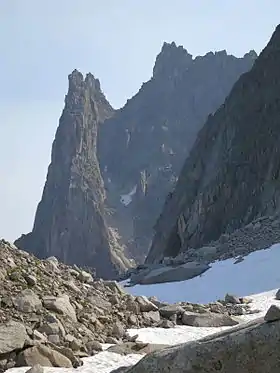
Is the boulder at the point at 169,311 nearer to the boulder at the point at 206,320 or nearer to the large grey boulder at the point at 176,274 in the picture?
the boulder at the point at 206,320

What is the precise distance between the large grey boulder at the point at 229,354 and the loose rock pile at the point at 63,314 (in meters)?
3.65

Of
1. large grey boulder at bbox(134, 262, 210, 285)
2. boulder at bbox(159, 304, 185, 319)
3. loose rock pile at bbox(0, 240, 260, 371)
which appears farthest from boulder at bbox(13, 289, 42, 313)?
large grey boulder at bbox(134, 262, 210, 285)

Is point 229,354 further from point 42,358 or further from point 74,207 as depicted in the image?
point 74,207

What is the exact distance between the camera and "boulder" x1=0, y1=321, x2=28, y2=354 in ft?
33.7

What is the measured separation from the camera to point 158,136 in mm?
193500

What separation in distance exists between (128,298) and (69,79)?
160 m

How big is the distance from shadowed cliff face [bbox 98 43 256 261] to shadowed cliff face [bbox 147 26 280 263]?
4261 inches

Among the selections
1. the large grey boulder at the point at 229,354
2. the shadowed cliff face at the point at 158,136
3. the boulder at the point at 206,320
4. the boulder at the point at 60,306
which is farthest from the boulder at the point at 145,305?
the shadowed cliff face at the point at 158,136

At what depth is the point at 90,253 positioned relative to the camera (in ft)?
488

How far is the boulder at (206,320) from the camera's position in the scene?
46.6ft

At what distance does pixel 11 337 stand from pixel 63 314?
76.5 inches

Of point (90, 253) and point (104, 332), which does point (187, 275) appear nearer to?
point (104, 332)

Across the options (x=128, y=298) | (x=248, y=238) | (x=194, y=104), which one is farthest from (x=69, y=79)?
(x=128, y=298)

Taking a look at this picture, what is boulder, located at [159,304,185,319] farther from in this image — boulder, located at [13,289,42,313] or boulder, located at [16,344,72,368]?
boulder, located at [16,344,72,368]
